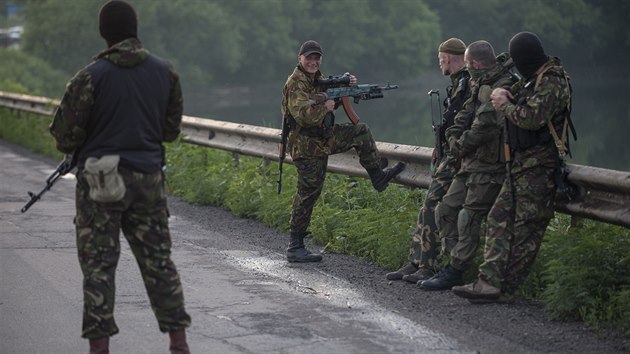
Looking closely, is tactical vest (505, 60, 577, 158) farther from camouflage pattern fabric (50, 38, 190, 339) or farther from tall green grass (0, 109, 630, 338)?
camouflage pattern fabric (50, 38, 190, 339)

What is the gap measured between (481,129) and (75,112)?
285 centimetres

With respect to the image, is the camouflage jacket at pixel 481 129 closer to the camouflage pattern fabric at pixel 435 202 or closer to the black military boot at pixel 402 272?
the camouflage pattern fabric at pixel 435 202

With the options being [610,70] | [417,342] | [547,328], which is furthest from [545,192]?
[610,70]

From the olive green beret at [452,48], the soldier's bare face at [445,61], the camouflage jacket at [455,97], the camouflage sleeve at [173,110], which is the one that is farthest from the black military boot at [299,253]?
the camouflage sleeve at [173,110]

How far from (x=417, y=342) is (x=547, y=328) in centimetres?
85

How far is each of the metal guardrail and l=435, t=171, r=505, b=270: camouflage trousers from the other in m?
0.45

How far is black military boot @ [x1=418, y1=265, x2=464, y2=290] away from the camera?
777 centimetres

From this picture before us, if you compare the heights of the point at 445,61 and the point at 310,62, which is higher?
the point at 445,61

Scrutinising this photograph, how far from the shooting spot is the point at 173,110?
5887 mm

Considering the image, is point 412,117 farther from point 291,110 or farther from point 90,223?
point 90,223

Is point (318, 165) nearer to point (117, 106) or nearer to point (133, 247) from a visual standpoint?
point (133, 247)

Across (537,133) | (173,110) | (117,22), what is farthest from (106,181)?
(537,133)

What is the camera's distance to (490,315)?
6.96 meters

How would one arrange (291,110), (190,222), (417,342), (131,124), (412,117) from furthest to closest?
(412,117)
(190,222)
(291,110)
(417,342)
(131,124)
